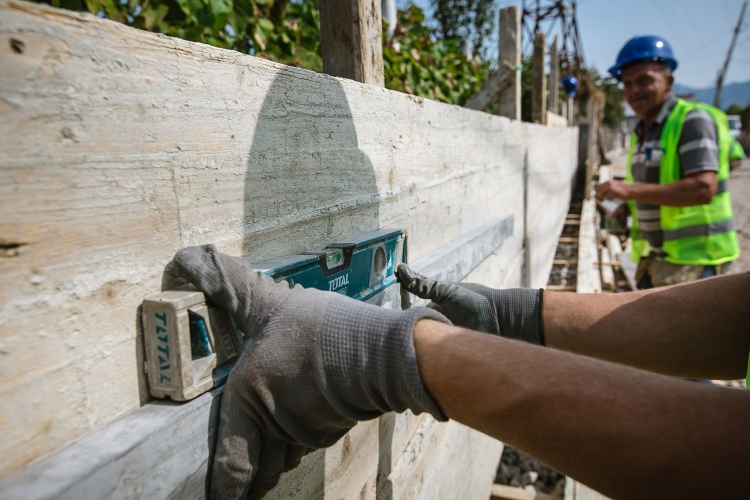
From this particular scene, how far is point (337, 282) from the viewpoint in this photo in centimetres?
126

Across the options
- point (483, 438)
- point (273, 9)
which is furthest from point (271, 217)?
point (483, 438)

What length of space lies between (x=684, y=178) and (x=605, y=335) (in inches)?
95.9

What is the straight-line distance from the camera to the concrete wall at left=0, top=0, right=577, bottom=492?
678 millimetres

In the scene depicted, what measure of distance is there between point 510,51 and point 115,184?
13.9ft

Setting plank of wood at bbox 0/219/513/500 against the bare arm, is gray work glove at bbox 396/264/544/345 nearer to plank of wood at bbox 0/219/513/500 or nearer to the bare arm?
plank of wood at bbox 0/219/513/500

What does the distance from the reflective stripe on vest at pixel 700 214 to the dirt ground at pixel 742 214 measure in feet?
13.4

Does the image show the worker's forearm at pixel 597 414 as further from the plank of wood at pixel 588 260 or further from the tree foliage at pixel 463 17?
the tree foliage at pixel 463 17

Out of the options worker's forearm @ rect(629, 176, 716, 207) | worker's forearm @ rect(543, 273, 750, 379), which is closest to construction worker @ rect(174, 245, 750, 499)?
worker's forearm @ rect(543, 273, 750, 379)

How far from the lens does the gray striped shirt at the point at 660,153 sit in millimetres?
3307

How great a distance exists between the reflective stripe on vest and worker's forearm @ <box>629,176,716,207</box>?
0.17 meters

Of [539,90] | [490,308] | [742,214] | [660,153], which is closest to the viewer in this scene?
[490,308]

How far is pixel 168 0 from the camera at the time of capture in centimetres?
214

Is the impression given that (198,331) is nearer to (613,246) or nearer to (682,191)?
(682,191)

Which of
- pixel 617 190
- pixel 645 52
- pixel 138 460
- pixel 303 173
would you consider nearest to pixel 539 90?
pixel 645 52
